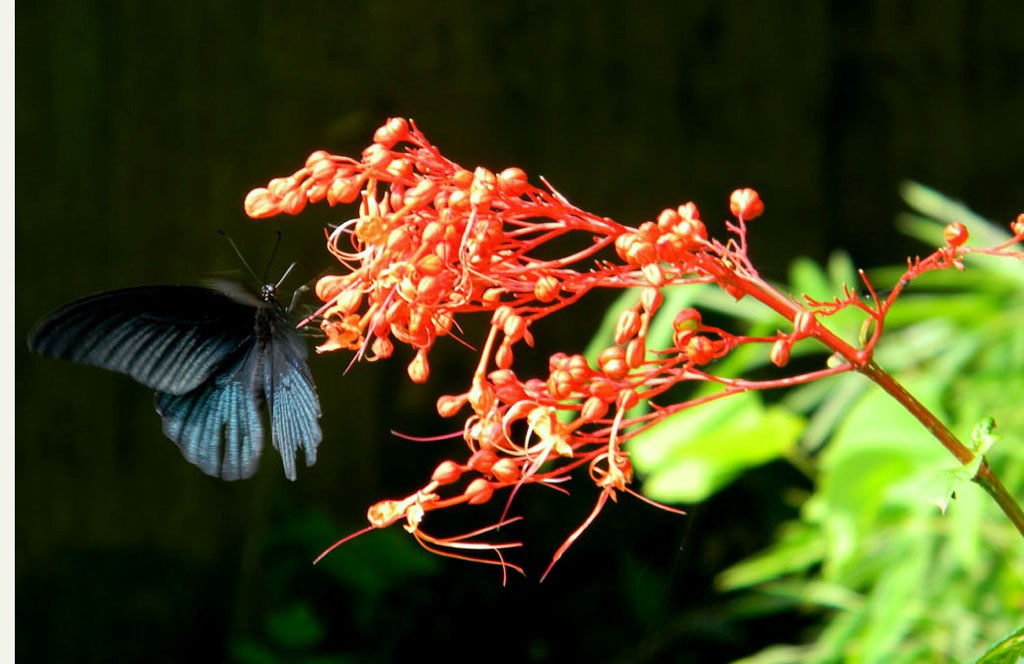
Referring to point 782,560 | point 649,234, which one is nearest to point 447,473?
point 649,234

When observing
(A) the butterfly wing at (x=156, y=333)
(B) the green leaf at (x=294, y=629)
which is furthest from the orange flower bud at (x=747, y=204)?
(B) the green leaf at (x=294, y=629)

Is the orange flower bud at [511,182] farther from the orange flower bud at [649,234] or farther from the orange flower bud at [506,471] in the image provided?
→ the orange flower bud at [506,471]

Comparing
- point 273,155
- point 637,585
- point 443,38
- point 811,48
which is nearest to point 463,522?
point 637,585

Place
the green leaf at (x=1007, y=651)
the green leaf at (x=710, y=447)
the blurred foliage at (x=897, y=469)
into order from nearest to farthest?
the green leaf at (x=1007, y=651) < the blurred foliage at (x=897, y=469) < the green leaf at (x=710, y=447)

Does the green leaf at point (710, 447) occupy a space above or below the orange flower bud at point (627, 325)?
below

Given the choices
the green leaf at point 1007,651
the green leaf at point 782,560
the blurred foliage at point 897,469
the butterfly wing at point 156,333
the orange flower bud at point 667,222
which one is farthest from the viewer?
the green leaf at point 782,560

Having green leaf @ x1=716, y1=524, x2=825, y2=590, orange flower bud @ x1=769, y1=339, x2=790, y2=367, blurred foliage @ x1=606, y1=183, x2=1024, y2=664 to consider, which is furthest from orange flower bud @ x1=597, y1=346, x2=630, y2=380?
green leaf @ x1=716, y1=524, x2=825, y2=590
